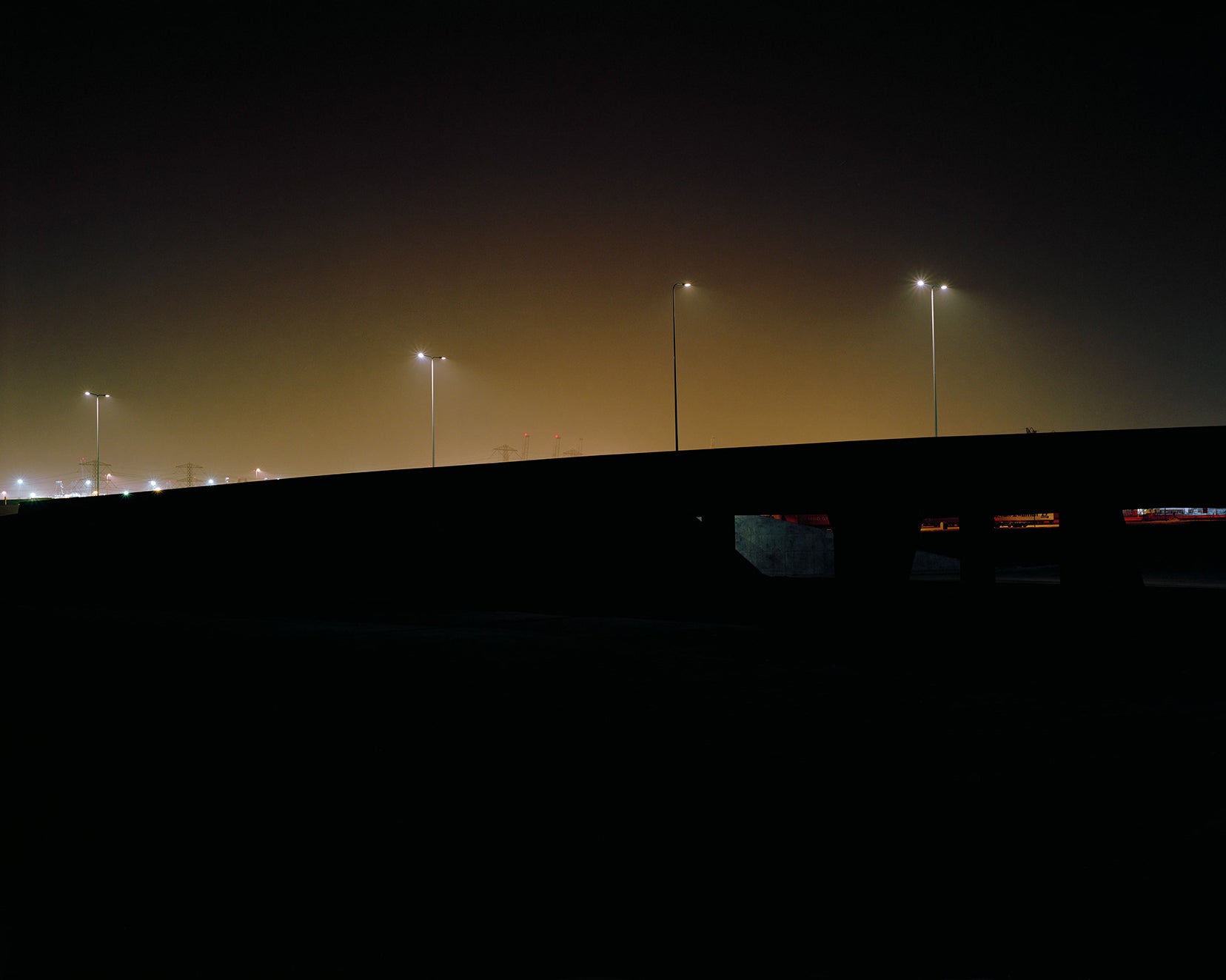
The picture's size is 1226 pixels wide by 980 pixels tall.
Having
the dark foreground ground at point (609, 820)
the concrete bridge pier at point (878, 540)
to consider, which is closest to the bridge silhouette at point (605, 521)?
the concrete bridge pier at point (878, 540)

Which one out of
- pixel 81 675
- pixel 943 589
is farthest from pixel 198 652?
pixel 943 589

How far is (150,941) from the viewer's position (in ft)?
18.9

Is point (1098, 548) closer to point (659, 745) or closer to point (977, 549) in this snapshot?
point (977, 549)

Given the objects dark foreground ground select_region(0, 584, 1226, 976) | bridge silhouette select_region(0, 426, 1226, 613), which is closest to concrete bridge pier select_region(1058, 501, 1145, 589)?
bridge silhouette select_region(0, 426, 1226, 613)

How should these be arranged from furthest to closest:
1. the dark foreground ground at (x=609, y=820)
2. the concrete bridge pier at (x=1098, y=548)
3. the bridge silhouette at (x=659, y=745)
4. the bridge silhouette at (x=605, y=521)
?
the concrete bridge pier at (x=1098, y=548) → the bridge silhouette at (x=605, y=521) → the bridge silhouette at (x=659, y=745) → the dark foreground ground at (x=609, y=820)

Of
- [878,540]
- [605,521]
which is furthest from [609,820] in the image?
[605,521]

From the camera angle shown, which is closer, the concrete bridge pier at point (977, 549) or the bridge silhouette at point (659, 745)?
the bridge silhouette at point (659, 745)

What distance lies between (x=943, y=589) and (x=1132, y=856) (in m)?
36.5

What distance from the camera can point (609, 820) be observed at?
8.18m

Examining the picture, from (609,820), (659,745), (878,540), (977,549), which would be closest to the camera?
(609,820)

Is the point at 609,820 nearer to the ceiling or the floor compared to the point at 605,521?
nearer to the floor

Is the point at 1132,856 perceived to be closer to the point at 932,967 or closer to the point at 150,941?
the point at 932,967

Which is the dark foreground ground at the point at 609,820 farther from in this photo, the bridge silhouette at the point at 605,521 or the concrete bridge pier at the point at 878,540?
the concrete bridge pier at the point at 878,540

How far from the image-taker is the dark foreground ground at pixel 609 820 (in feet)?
19.0
